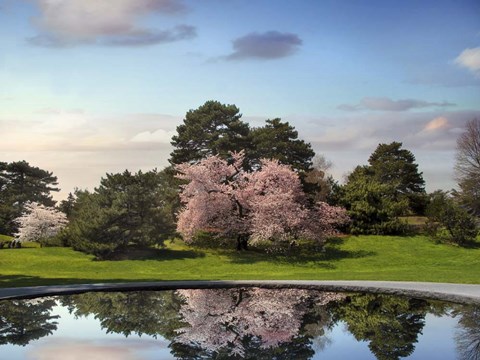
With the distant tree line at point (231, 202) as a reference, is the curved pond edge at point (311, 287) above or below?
below

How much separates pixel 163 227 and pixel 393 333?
21508 millimetres

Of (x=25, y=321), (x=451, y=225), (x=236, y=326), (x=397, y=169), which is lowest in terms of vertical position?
(x=25, y=321)

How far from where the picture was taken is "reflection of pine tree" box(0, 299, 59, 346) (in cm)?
1367

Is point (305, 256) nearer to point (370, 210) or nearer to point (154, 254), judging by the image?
point (370, 210)

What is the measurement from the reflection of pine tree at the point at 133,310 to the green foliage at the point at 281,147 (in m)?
22.8

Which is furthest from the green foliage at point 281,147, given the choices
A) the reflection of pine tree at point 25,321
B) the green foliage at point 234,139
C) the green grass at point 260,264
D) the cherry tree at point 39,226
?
the reflection of pine tree at point 25,321

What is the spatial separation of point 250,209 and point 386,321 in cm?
1866

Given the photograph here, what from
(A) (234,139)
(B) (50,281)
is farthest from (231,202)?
(B) (50,281)

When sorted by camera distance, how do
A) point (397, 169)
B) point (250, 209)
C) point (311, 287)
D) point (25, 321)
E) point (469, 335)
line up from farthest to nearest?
point (397, 169) < point (250, 209) < point (311, 287) < point (25, 321) < point (469, 335)

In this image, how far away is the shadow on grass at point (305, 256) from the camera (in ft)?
99.5

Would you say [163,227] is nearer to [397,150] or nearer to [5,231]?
[5,231]

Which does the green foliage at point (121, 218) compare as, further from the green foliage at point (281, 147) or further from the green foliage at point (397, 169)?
the green foliage at point (397, 169)

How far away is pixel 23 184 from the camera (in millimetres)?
58750

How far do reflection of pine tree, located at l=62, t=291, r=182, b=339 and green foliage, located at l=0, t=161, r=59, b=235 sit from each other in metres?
38.5
